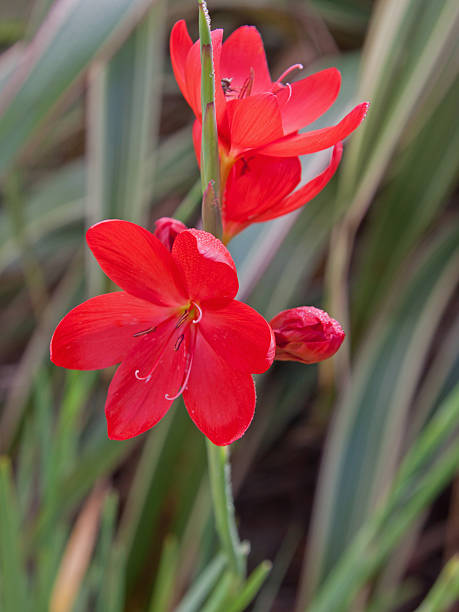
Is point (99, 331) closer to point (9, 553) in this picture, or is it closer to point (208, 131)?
point (208, 131)

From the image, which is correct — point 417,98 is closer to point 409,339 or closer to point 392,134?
point 392,134

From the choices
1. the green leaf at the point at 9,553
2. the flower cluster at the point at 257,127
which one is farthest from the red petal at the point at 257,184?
the green leaf at the point at 9,553

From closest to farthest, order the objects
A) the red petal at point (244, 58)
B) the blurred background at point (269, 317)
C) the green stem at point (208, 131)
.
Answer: the green stem at point (208, 131) < the red petal at point (244, 58) < the blurred background at point (269, 317)

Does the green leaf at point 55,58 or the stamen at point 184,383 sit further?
the green leaf at point 55,58

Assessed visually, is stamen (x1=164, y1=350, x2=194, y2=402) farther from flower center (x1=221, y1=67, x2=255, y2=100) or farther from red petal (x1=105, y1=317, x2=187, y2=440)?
flower center (x1=221, y1=67, x2=255, y2=100)

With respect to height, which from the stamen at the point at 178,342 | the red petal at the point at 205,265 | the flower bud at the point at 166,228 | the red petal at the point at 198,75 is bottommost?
the stamen at the point at 178,342

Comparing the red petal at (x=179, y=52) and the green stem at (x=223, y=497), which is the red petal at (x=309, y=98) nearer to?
the red petal at (x=179, y=52)
